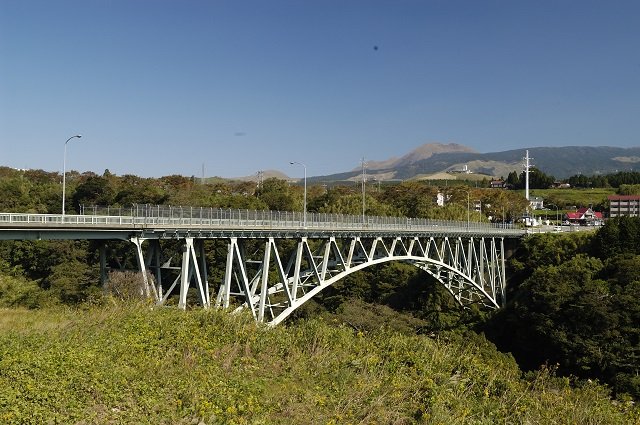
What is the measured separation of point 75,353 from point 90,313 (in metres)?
4.17

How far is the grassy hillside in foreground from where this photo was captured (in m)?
9.77

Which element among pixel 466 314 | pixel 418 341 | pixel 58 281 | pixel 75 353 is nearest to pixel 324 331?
pixel 418 341

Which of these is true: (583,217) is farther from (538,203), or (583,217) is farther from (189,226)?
(189,226)

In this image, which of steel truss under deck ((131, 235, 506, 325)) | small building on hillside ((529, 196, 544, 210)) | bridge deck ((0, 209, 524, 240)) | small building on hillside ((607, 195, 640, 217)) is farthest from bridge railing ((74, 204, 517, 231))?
small building on hillside ((529, 196, 544, 210))

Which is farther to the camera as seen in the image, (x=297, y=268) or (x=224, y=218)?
(x=297, y=268)

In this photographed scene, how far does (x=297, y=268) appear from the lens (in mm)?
26938

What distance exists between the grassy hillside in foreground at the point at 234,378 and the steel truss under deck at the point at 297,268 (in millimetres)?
5021

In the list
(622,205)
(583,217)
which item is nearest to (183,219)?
(583,217)

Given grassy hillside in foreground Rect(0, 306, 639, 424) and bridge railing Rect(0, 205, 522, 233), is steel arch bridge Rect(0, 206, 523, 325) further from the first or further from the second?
grassy hillside in foreground Rect(0, 306, 639, 424)

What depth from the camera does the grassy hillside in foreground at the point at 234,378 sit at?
9.77m

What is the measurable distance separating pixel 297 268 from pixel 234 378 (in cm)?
1539

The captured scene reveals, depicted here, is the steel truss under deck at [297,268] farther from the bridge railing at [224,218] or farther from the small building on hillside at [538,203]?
the small building on hillside at [538,203]

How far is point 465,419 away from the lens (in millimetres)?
10906

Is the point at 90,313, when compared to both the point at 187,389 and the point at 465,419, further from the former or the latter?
the point at 465,419
